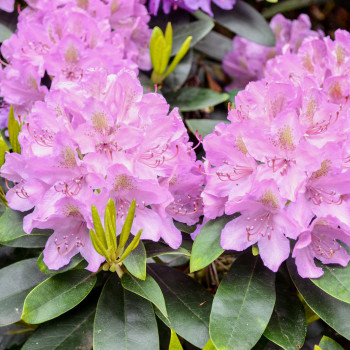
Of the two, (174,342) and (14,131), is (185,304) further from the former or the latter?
(14,131)

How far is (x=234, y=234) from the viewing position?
112cm

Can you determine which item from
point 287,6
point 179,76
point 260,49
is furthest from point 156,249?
point 287,6

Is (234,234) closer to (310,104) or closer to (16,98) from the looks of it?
(310,104)

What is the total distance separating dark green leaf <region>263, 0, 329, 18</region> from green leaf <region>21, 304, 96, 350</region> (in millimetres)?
1212

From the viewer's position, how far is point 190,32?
5.46 feet

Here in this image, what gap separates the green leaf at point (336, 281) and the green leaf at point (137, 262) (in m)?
0.32

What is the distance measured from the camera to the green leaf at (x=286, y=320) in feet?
3.59

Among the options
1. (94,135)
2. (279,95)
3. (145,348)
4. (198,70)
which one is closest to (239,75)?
(198,70)

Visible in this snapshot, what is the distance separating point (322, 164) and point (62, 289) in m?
0.54

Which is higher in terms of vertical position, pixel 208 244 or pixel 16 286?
pixel 208 244

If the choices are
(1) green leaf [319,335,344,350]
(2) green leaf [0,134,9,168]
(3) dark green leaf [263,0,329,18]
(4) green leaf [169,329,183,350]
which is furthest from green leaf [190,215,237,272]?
(3) dark green leaf [263,0,329,18]

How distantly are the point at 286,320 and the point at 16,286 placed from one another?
538mm

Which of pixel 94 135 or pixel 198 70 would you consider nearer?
pixel 94 135

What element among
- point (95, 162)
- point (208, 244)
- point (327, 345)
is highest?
point (95, 162)
